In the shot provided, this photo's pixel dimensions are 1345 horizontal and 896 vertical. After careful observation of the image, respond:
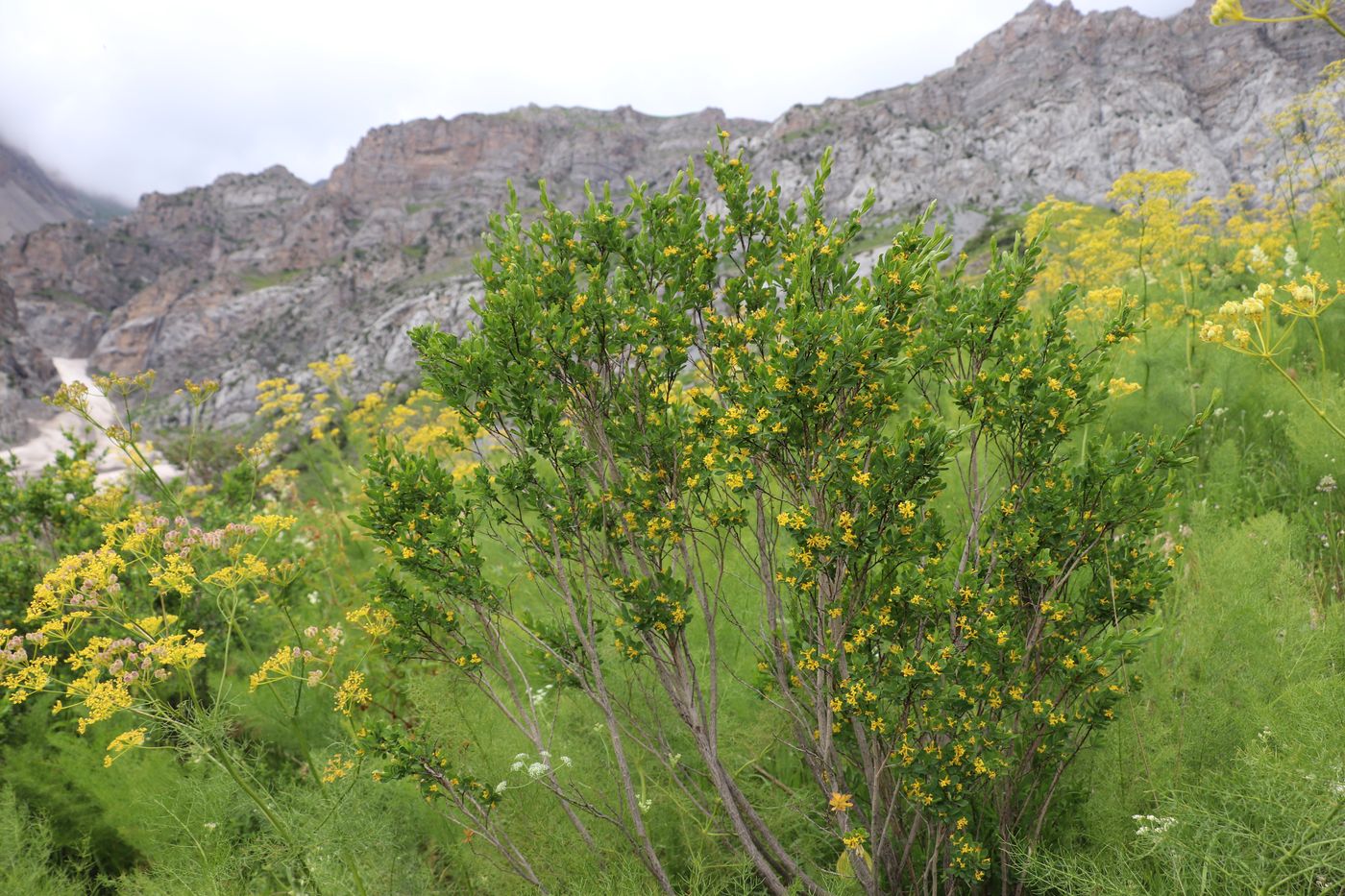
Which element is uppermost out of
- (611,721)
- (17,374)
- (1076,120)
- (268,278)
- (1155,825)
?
(1076,120)

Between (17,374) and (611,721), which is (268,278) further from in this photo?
(611,721)

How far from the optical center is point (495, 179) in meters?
168

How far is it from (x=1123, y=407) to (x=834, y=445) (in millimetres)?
4366

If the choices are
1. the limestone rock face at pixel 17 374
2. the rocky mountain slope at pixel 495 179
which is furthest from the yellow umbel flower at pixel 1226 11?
the limestone rock face at pixel 17 374

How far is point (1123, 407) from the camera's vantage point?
5.16m

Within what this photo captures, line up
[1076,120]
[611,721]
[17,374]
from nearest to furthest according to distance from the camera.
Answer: [611,721] < [17,374] < [1076,120]

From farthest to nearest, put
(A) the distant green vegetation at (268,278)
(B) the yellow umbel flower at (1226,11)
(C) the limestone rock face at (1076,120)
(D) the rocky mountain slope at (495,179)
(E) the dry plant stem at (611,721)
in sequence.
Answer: (A) the distant green vegetation at (268,278), (D) the rocky mountain slope at (495,179), (C) the limestone rock face at (1076,120), (E) the dry plant stem at (611,721), (B) the yellow umbel flower at (1226,11)

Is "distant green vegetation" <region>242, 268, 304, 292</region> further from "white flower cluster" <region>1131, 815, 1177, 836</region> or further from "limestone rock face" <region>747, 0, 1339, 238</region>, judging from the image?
"white flower cluster" <region>1131, 815, 1177, 836</region>

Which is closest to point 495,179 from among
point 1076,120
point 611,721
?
point 1076,120

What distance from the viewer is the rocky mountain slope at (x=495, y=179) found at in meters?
94.7

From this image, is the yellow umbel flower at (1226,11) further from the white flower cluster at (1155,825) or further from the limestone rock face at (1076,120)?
the limestone rock face at (1076,120)

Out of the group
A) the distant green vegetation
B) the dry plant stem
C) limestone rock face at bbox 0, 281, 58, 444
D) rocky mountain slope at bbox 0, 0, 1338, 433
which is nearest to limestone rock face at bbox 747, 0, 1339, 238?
rocky mountain slope at bbox 0, 0, 1338, 433

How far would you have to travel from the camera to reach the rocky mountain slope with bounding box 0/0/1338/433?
94688 millimetres

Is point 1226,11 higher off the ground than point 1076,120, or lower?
lower
